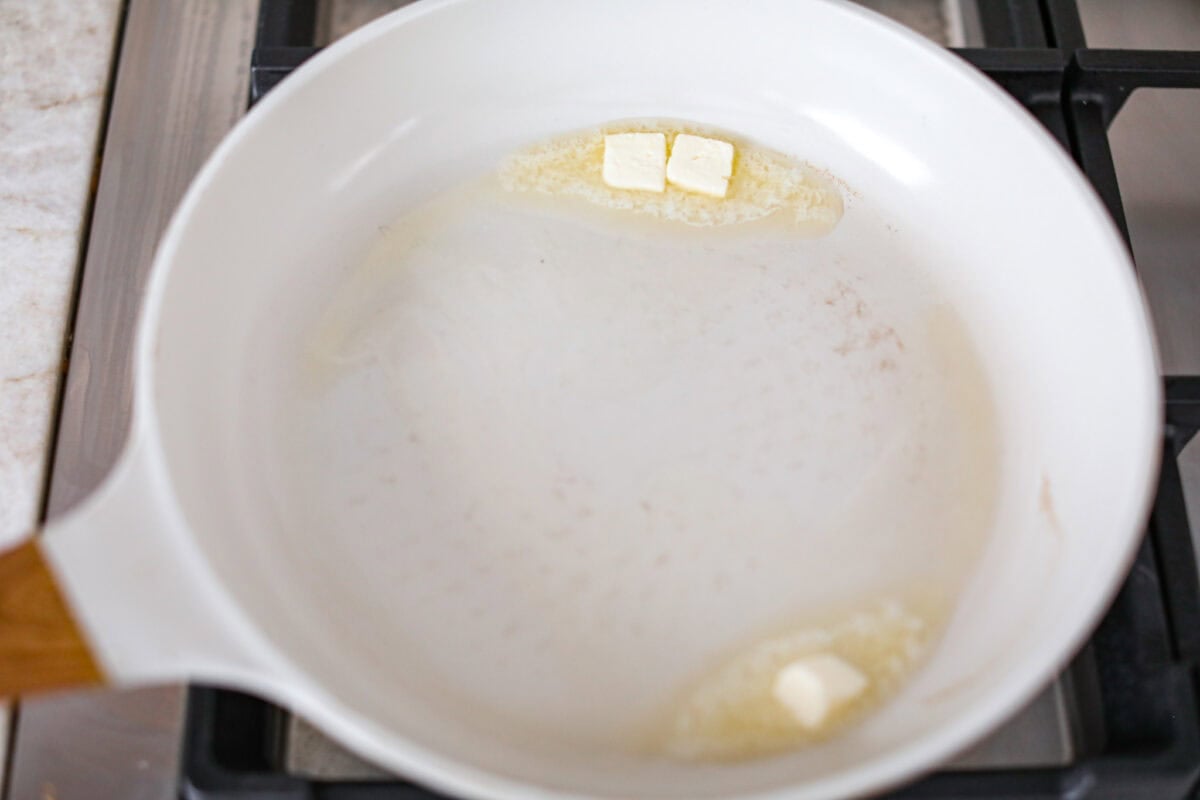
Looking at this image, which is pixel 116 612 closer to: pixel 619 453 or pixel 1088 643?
pixel 619 453

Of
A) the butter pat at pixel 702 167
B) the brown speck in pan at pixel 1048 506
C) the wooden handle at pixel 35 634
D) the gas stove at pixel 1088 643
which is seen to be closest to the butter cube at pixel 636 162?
the butter pat at pixel 702 167

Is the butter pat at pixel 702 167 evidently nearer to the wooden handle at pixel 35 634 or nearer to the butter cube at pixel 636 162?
the butter cube at pixel 636 162

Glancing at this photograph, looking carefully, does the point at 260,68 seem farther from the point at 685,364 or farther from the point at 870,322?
the point at 870,322

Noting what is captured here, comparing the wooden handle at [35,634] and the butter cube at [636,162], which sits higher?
the butter cube at [636,162]

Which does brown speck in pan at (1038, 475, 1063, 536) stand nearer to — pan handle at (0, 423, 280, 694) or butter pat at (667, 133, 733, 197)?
butter pat at (667, 133, 733, 197)

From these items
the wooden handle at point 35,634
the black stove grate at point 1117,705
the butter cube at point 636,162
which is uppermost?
the butter cube at point 636,162

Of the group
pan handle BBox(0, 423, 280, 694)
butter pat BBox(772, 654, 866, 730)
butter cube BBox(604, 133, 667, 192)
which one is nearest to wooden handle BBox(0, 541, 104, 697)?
pan handle BBox(0, 423, 280, 694)
